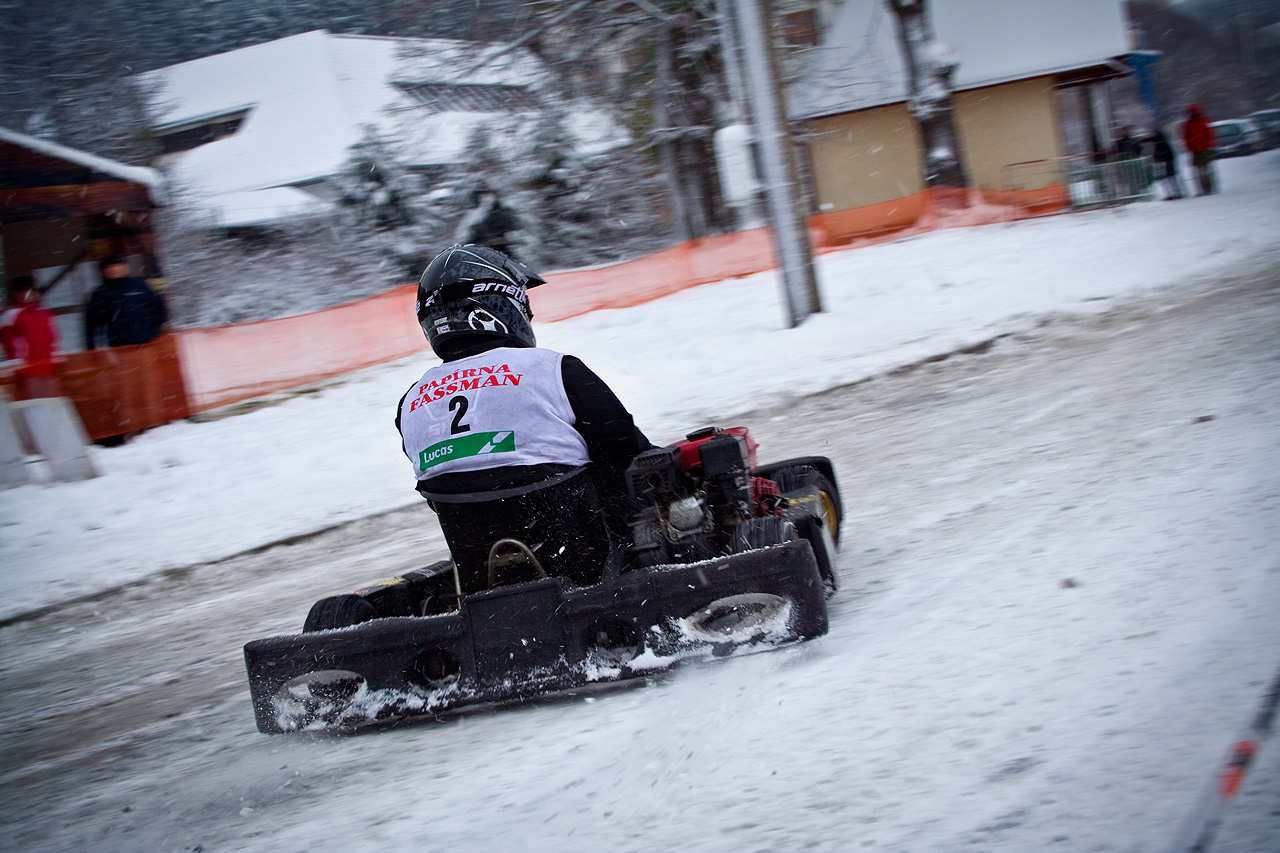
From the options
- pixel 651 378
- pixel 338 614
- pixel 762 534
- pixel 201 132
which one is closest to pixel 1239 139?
pixel 651 378

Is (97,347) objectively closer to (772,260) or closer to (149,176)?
(149,176)

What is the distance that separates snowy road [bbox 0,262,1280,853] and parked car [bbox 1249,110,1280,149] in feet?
107

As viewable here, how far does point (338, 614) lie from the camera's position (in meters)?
3.62

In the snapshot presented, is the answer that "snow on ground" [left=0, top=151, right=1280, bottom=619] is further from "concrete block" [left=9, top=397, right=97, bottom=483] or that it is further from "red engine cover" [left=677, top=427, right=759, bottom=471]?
"red engine cover" [left=677, top=427, right=759, bottom=471]

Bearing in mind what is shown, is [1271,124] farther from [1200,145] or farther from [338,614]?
[338,614]

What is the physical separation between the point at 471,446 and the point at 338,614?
30.5 inches

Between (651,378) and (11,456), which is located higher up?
(11,456)

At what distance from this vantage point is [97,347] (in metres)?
11.5

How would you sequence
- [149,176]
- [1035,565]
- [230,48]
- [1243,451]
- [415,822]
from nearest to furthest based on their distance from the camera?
1. [415,822]
2. [1035,565]
3. [1243,451]
4. [149,176]
5. [230,48]

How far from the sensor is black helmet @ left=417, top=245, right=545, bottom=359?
12.1 feet

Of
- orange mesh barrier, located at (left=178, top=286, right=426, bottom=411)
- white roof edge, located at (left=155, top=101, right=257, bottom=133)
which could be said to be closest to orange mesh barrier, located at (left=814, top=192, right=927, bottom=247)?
orange mesh barrier, located at (left=178, top=286, right=426, bottom=411)

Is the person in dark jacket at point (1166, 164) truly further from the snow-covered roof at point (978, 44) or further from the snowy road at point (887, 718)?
the snowy road at point (887, 718)

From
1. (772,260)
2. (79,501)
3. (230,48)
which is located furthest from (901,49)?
(230,48)

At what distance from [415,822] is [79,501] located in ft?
25.7
